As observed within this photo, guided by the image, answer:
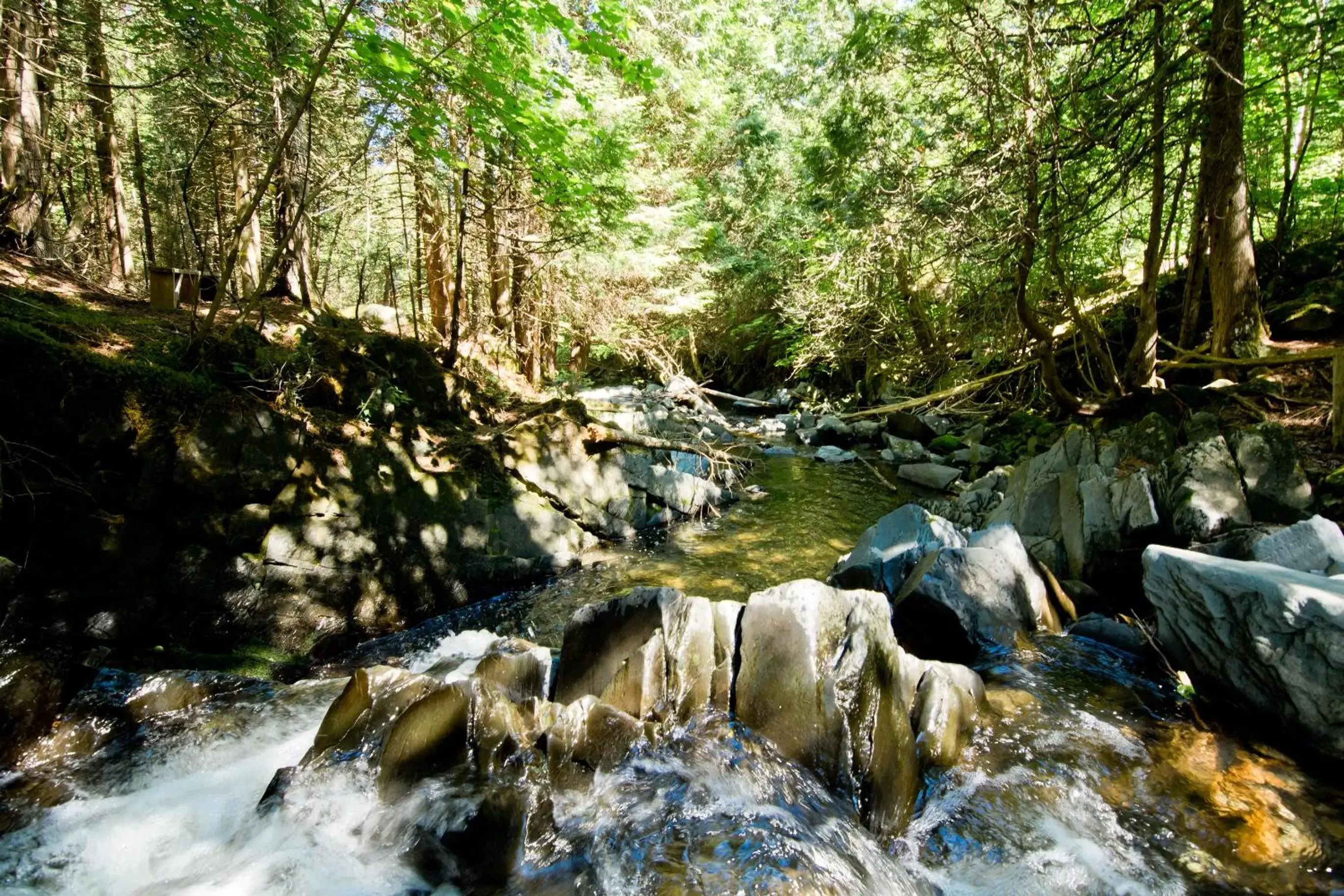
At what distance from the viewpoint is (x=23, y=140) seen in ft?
17.5

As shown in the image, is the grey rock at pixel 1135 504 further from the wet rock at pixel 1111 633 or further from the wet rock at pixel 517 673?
the wet rock at pixel 517 673

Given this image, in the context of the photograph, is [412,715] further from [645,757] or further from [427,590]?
[427,590]

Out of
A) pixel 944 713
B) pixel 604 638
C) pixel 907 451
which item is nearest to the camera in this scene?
pixel 944 713

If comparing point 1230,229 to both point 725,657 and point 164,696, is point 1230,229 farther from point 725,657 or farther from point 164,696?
point 164,696

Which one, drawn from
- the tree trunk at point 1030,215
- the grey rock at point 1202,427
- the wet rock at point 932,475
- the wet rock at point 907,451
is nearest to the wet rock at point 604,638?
the grey rock at point 1202,427

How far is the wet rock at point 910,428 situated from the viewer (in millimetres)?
11648

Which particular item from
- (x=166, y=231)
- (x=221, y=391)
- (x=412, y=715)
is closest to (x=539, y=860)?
(x=412, y=715)

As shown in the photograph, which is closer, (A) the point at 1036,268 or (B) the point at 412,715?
(B) the point at 412,715

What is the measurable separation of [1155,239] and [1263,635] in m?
4.65

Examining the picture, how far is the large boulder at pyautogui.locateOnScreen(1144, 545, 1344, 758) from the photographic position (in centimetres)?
283

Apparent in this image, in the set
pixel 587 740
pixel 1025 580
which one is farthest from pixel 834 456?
pixel 587 740

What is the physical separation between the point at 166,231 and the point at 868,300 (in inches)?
597

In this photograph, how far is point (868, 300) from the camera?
9.95 meters

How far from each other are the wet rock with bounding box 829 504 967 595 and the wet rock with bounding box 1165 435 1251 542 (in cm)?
162
